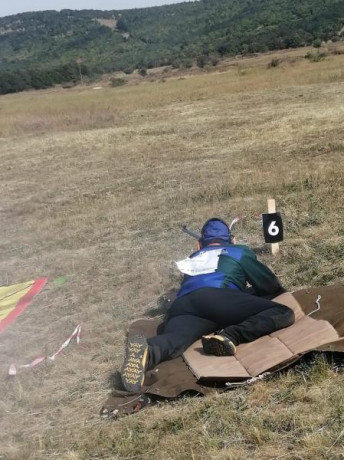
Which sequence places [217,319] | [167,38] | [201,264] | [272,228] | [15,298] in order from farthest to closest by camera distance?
[167,38]
[15,298]
[272,228]
[201,264]
[217,319]

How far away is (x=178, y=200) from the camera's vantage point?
10.0 m

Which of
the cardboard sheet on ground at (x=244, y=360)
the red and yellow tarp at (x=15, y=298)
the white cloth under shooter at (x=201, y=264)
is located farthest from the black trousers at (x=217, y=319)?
the red and yellow tarp at (x=15, y=298)

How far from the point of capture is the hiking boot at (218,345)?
415 centimetres

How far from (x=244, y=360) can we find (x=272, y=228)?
2491mm

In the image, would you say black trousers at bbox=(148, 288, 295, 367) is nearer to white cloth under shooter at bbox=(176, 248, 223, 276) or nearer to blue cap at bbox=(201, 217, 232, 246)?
white cloth under shooter at bbox=(176, 248, 223, 276)

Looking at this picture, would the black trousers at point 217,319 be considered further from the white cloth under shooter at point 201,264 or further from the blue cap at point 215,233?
the blue cap at point 215,233

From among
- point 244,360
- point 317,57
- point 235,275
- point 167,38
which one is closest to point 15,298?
point 235,275

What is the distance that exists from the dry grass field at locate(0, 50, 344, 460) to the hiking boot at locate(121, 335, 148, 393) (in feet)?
0.80

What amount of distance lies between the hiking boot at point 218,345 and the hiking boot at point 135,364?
44cm

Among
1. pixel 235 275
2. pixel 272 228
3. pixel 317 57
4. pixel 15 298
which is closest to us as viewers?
pixel 235 275

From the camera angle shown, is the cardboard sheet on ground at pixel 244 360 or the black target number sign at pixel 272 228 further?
the black target number sign at pixel 272 228

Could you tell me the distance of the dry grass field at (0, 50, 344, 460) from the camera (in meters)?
3.52

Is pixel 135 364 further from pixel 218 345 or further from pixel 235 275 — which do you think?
pixel 235 275

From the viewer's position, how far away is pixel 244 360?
409 centimetres
